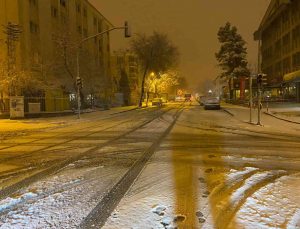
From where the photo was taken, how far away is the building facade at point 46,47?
3809 centimetres

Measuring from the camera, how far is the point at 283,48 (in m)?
63.1

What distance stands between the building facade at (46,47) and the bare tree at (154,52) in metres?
16.1

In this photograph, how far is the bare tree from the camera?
6806 centimetres

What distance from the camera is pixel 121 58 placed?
11494 centimetres

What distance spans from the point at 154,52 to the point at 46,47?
84.8 feet

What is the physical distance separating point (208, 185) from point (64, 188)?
Result: 275cm

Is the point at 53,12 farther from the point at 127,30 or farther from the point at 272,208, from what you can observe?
the point at 272,208

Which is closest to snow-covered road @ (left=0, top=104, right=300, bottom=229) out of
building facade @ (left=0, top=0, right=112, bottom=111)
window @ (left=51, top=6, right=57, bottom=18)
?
building facade @ (left=0, top=0, right=112, bottom=111)

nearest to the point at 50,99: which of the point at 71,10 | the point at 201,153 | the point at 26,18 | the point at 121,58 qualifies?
the point at 26,18

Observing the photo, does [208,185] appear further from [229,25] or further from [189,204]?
[229,25]

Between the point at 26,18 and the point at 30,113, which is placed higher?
the point at 26,18

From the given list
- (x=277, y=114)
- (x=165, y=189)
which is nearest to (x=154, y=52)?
(x=277, y=114)

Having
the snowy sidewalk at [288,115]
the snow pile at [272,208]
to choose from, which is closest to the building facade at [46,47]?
the snowy sidewalk at [288,115]

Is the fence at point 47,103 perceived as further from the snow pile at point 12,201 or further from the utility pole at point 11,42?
the snow pile at point 12,201
